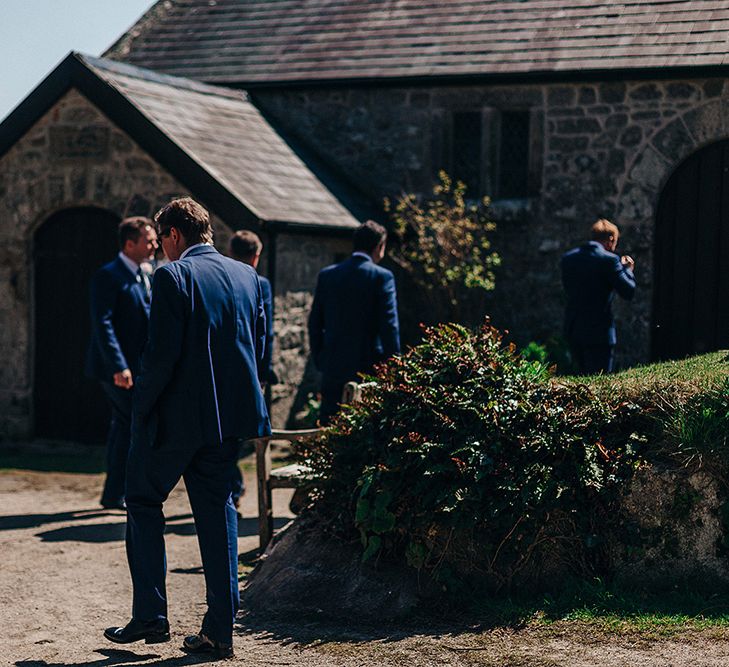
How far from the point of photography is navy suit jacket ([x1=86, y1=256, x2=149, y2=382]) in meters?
8.51

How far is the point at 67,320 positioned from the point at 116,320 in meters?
4.20

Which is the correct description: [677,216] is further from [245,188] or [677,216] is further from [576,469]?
[576,469]

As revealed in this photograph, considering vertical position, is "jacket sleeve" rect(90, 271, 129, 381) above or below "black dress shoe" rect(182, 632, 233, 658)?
above

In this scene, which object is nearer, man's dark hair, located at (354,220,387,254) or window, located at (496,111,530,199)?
man's dark hair, located at (354,220,387,254)

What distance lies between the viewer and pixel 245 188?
11891 mm

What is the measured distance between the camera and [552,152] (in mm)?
13328

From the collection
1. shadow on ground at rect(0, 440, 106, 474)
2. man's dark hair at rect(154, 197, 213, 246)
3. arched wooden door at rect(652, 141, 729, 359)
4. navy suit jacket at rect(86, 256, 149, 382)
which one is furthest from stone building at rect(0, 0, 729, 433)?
man's dark hair at rect(154, 197, 213, 246)

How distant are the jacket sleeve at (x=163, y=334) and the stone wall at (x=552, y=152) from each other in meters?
8.41

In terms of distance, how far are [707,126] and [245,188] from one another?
484 cm

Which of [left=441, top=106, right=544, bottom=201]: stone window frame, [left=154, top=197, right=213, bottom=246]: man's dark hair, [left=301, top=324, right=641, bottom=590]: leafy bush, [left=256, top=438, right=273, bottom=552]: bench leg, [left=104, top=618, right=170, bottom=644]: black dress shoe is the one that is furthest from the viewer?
[left=441, top=106, right=544, bottom=201]: stone window frame

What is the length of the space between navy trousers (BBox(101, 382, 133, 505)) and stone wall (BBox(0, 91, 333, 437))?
3322 mm

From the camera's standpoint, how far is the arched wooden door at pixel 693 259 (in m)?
12.4

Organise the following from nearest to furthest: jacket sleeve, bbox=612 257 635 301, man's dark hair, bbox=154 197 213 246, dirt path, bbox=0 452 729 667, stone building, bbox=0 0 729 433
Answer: dirt path, bbox=0 452 729 667
man's dark hair, bbox=154 197 213 246
jacket sleeve, bbox=612 257 635 301
stone building, bbox=0 0 729 433

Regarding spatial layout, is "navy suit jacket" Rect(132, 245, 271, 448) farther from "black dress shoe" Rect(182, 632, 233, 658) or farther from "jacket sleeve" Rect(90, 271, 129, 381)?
"jacket sleeve" Rect(90, 271, 129, 381)
